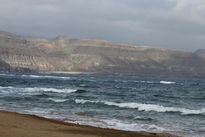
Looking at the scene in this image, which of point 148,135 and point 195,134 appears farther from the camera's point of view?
point 195,134

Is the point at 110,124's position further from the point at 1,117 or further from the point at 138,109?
the point at 138,109

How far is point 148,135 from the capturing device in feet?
42.8

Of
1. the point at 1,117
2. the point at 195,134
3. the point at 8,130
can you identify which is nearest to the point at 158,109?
the point at 195,134

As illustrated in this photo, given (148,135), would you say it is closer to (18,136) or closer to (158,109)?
(18,136)

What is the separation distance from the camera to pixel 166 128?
642 inches

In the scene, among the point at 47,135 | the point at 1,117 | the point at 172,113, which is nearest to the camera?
the point at 47,135

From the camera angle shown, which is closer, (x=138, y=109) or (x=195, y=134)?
(x=195, y=134)

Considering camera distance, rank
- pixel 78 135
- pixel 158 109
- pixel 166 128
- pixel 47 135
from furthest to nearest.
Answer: pixel 158 109 → pixel 166 128 → pixel 78 135 → pixel 47 135

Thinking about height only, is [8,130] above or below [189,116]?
above

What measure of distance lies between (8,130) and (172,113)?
53.7 feet

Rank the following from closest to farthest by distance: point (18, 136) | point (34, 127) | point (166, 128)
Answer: point (18, 136) < point (34, 127) < point (166, 128)

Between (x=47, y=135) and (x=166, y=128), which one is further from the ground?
(x=47, y=135)

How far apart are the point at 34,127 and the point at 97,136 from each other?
285 cm

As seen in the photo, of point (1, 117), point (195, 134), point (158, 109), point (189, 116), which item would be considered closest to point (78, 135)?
point (1, 117)
